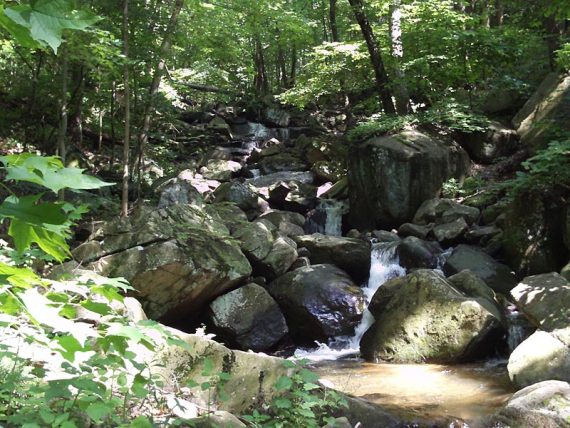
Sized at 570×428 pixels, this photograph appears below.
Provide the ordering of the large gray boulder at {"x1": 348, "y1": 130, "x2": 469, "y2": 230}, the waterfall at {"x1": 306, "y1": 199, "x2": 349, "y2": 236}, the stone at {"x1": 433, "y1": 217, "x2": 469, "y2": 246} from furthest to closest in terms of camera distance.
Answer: the waterfall at {"x1": 306, "y1": 199, "x2": 349, "y2": 236}
the large gray boulder at {"x1": 348, "y1": 130, "x2": 469, "y2": 230}
the stone at {"x1": 433, "y1": 217, "x2": 469, "y2": 246}

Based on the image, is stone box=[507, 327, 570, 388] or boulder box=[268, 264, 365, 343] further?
boulder box=[268, 264, 365, 343]

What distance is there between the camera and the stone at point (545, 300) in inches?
216

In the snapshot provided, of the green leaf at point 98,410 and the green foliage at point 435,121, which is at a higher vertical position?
the green foliage at point 435,121

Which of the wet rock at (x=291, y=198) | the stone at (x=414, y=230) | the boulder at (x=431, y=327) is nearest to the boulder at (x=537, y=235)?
the stone at (x=414, y=230)

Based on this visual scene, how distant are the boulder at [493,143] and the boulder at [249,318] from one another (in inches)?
299

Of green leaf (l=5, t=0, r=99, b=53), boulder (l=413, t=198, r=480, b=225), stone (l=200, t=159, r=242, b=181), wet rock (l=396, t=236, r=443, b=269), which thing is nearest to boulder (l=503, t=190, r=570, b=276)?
wet rock (l=396, t=236, r=443, b=269)

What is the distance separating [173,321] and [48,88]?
636cm

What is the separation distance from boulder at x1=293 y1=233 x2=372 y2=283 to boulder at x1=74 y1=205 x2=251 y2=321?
1.76m

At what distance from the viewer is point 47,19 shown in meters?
0.81

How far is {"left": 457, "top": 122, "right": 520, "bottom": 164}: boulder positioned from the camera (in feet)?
40.8

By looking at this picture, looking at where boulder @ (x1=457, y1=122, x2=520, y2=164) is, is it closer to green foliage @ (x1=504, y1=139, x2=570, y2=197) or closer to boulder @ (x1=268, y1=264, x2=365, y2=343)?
green foliage @ (x1=504, y1=139, x2=570, y2=197)

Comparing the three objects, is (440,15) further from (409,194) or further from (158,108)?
(158,108)

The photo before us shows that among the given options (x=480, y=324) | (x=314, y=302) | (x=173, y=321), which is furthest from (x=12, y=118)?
(x=480, y=324)

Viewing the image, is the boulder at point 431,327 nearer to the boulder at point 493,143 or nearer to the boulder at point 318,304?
Answer: the boulder at point 318,304
